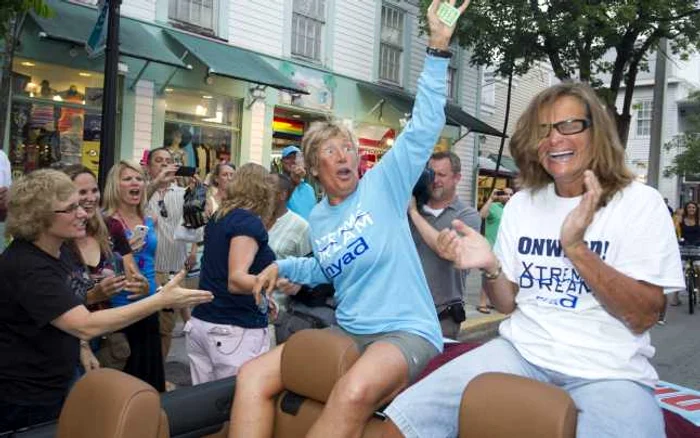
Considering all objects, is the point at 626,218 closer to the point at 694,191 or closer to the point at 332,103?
the point at 332,103

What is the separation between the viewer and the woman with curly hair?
3598 millimetres

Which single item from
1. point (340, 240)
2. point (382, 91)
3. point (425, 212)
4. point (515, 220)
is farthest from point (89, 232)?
point (382, 91)

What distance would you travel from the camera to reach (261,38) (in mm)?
12469

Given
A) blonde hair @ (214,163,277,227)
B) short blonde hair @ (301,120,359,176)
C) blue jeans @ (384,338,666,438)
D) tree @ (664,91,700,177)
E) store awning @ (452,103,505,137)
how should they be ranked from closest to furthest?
blue jeans @ (384,338,666,438) < short blonde hair @ (301,120,359,176) < blonde hair @ (214,163,277,227) < store awning @ (452,103,505,137) < tree @ (664,91,700,177)

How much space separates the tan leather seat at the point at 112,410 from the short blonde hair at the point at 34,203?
3.27 feet

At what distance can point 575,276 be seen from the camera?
7.52 ft

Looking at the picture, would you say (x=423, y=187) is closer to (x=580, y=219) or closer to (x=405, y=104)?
(x=580, y=219)

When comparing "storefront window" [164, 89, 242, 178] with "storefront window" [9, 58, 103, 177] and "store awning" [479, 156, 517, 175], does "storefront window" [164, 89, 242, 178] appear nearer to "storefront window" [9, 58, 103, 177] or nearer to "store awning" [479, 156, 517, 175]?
"storefront window" [9, 58, 103, 177]

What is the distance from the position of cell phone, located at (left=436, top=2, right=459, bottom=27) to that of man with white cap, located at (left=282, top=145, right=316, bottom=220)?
377 cm

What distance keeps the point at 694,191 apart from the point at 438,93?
36.5 m

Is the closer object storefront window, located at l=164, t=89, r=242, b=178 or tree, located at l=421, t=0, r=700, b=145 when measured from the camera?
storefront window, located at l=164, t=89, r=242, b=178

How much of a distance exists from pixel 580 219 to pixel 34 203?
223 centimetres

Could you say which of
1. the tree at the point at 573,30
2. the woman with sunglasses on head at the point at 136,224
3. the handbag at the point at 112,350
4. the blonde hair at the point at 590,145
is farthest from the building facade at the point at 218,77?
the blonde hair at the point at 590,145

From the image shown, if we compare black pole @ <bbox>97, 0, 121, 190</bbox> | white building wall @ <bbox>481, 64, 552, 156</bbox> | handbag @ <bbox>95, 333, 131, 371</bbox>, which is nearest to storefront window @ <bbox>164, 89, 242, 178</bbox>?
black pole @ <bbox>97, 0, 121, 190</bbox>
